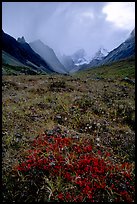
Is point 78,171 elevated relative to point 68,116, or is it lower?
lower

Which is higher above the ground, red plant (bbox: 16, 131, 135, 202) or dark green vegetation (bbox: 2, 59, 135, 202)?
dark green vegetation (bbox: 2, 59, 135, 202)

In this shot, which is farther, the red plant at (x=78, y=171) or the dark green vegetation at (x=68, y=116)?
the dark green vegetation at (x=68, y=116)

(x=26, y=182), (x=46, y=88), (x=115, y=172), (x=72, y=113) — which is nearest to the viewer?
(x=26, y=182)

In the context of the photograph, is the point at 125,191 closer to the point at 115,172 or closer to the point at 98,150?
the point at 115,172

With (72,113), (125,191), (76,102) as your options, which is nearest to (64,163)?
(125,191)

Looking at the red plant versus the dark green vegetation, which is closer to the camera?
the red plant

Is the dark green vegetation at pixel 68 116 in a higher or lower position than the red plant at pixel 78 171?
higher

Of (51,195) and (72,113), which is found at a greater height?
(72,113)

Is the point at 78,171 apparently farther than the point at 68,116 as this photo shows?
No
